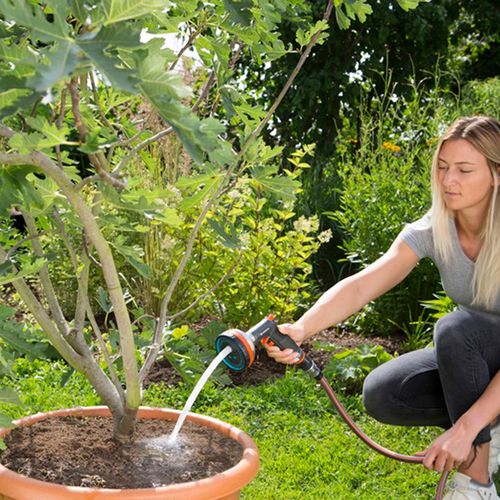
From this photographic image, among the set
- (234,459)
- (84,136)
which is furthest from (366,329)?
(84,136)

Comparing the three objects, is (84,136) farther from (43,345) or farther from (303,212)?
(303,212)

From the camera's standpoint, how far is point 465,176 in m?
2.52

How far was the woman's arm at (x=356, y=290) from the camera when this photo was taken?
8.31 ft

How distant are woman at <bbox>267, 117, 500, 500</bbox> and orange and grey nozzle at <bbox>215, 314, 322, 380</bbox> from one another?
0.03 m

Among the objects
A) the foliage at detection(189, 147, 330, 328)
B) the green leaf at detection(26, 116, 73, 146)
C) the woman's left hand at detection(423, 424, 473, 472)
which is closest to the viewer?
the green leaf at detection(26, 116, 73, 146)

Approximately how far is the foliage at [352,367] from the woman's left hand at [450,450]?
1.25 metres

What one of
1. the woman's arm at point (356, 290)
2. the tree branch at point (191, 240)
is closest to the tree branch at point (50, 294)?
the tree branch at point (191, 240)

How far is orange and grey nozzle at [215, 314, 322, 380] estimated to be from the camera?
1967 mm

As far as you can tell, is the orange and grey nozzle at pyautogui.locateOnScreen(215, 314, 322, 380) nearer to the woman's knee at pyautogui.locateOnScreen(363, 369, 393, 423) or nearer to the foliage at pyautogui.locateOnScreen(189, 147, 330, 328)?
the woman's knee at pyautogui.locateOnScreen(363, 369, 393, 423)

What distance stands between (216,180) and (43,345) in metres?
0.54

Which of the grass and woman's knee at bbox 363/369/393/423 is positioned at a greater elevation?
woman's knee at bbox 363/369/393/423

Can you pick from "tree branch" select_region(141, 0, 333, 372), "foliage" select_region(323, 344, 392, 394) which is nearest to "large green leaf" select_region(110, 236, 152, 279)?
"tree branch" select_region(141, 0, 333, 372)

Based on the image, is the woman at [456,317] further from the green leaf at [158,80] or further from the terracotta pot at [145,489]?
the green leaf at [158,80]

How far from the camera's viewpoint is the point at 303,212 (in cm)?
Answer: 547
